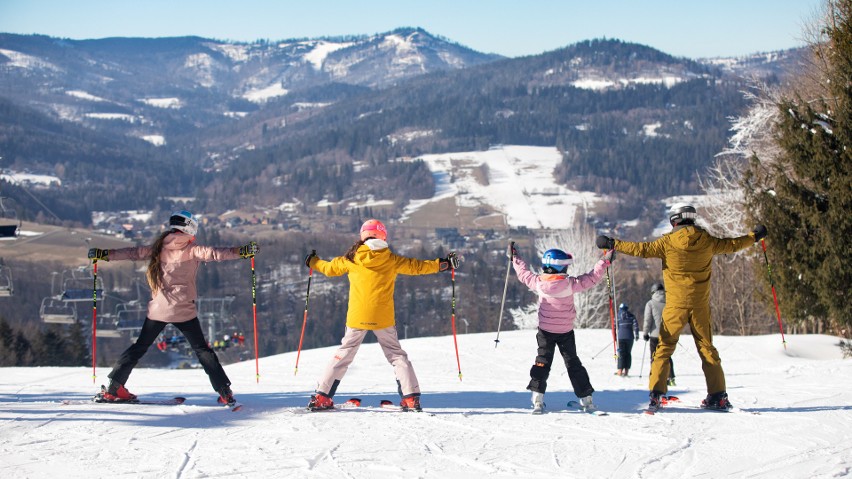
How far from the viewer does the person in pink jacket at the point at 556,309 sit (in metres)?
7.73

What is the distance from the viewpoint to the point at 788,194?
548 inches

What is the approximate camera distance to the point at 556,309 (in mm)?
7770

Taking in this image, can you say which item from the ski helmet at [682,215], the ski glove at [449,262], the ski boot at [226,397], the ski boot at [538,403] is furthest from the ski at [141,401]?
the ski helmet at [682,215]

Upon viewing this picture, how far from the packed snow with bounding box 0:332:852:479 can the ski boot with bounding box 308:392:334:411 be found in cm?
12

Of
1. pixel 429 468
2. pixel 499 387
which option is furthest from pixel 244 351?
pixel 429 468

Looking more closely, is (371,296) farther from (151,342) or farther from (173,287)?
(151,342)

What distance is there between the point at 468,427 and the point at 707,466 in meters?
2.03

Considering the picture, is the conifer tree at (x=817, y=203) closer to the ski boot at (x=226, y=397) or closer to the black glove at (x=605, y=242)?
the black glove at (x=605, y=242)

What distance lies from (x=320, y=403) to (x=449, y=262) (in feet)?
5.81

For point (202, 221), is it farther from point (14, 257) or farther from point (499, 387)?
point (499, 387)

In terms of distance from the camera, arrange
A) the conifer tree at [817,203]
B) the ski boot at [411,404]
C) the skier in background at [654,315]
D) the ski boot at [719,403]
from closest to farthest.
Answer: the ski boot at [411,404]
the ski boot at [719,403]
the skier in background at [654,315]
the conifer tree at [817,203]

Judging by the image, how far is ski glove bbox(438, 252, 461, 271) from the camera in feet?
25.4

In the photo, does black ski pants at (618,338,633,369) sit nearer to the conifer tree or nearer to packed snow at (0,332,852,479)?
packed snow at (0,332,852,479)

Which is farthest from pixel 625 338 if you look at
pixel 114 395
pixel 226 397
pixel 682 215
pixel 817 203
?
pixel 114 395
